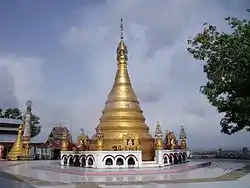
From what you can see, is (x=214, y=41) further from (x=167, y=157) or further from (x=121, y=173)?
(x=167, y=157)

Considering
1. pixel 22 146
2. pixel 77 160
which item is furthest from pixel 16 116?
pixel 77 160

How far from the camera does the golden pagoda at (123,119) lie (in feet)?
102

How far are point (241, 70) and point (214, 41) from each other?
6.66 feet

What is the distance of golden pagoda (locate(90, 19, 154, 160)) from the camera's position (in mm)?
31016

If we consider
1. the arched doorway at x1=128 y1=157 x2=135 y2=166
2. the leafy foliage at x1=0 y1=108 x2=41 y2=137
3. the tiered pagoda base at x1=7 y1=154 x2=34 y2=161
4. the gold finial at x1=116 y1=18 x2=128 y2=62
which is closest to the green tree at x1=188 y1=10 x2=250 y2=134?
the arched doorway at x1=128 y1=157 x2=135 y2=166

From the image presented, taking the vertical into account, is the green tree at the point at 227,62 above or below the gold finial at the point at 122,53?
below

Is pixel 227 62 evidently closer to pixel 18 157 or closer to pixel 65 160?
pixel 65 160

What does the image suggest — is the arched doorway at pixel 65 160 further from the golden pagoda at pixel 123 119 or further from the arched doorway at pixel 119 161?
the arched doorway at pixel 119 161

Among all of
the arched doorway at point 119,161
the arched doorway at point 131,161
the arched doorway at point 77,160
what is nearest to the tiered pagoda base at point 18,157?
the arched doorway at point 77,160

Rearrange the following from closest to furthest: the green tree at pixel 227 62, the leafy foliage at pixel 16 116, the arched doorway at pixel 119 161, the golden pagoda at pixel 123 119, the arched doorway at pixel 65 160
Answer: the green tree at pixel 227 62 < the arched doorway at pixel 119 161 < the golden pagoda at pixel 123 119 < the arched doorway at pixel 65 160 < the leafy foliage at pixel 16 116

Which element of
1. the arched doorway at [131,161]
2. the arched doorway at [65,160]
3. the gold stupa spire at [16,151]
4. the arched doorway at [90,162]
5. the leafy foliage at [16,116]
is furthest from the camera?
the leafy foliage at [16,116]

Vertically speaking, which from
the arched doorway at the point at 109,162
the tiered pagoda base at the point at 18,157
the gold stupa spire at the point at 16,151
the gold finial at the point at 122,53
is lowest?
the arched doorway at the point at 109,162

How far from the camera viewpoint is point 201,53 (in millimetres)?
17516

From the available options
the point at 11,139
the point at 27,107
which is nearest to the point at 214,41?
the point at 27,107
